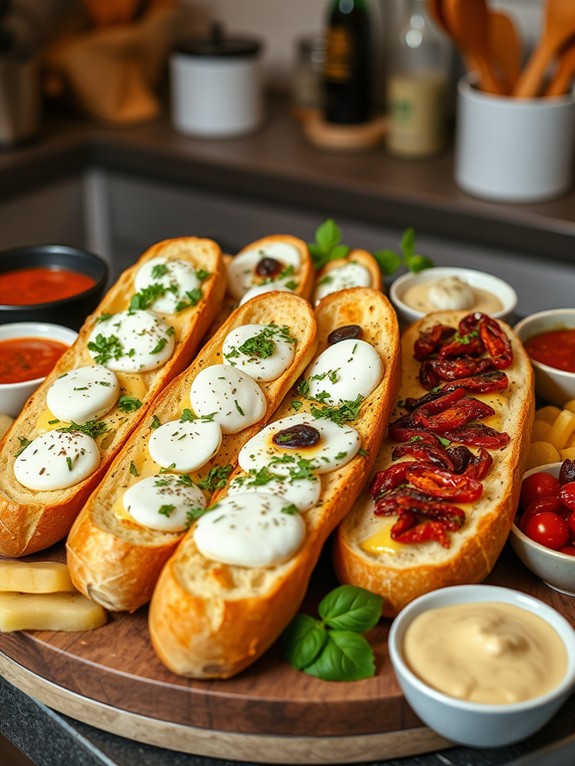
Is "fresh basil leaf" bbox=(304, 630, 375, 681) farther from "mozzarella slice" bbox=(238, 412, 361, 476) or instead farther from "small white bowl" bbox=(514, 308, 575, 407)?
"small white bowl" bbox=(514, 308, 575, 407)

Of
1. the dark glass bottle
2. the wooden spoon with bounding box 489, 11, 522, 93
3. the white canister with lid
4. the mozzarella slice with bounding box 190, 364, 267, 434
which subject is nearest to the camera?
the mozzarella slice with bounding box 190, 364, 267, 434

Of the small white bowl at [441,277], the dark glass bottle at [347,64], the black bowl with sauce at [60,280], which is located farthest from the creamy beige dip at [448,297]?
the dark glass bottle at [347,64]

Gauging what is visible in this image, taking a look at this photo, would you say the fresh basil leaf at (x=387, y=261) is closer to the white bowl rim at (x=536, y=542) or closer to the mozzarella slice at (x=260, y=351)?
the mozzarella slice at (x=260, y=351)

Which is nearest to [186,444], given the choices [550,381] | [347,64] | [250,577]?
[250,577]

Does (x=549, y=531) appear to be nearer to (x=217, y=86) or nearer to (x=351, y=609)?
(x=351, y=609)

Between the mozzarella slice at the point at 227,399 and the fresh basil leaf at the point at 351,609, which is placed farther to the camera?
the mozzarella slice at the point at 227,399

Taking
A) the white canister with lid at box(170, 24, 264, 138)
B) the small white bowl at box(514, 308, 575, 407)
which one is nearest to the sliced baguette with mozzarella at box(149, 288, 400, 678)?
the small white bowl at box(514, 308, 575, 407)
